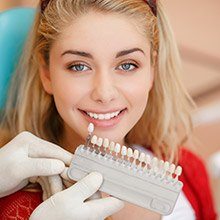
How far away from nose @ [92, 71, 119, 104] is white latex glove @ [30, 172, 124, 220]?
0.43 ft

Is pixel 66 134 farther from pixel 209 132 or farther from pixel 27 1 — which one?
pixel 209 132

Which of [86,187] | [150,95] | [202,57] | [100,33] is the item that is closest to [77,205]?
[86,187]

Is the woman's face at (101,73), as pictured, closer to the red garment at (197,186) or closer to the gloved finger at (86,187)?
the gloved finger at (86,187)

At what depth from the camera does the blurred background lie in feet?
6.07

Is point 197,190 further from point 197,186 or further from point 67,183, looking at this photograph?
point 67,183

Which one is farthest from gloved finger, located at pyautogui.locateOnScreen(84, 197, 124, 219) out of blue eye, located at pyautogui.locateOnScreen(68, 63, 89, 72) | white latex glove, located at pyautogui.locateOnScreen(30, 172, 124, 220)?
blue eye, located at pyautogui.locateOnScreen(68, 63, 89, 72)

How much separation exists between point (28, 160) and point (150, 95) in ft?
1.25

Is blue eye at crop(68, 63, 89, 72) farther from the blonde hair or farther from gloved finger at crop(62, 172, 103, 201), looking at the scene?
gloved finger at crop(62, 172, 103, 201)

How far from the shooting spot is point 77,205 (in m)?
0.79

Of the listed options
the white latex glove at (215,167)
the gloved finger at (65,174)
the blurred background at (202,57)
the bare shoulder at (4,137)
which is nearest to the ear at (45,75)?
the bare shoulder at (4,137)

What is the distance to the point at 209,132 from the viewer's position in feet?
6.07

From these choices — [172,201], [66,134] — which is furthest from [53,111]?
[172,201]

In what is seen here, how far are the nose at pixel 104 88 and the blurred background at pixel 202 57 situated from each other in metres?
0.98

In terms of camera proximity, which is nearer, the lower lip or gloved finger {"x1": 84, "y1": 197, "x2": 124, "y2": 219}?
gloved finger {"x1": 84, "y1": 197, "x2": 124, "y2": 219}
